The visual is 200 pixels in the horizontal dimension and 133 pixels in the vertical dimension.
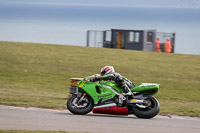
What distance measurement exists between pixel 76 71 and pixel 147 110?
11475 mm

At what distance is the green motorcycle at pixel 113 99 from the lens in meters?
11.9

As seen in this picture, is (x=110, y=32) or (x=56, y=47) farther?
(x=110, y=32)

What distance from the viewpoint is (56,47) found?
30859mm

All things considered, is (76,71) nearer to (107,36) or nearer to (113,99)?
(113,99)

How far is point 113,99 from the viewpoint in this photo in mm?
11922

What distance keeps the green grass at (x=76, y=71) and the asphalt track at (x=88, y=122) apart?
1634mm

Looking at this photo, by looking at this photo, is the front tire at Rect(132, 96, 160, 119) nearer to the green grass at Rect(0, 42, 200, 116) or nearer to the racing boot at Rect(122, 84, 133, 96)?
the racing boot at Rect(122, 84, 133, 96)

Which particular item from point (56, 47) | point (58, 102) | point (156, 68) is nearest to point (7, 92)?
point (58, 102)

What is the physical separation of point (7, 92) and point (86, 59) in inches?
417

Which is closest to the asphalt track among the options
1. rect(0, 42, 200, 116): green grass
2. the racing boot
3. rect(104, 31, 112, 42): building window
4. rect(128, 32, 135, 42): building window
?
the racing boot

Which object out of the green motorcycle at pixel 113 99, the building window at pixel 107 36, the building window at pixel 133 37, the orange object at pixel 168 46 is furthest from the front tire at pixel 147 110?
the building window at pixel 107 36

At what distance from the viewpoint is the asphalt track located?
32.8ft

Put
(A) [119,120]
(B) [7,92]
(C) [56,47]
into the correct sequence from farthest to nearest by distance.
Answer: (C) [56,47]
(B) [7,92]
(A) [119,120]

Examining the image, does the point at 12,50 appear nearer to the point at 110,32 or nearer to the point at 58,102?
the point at 110,32
